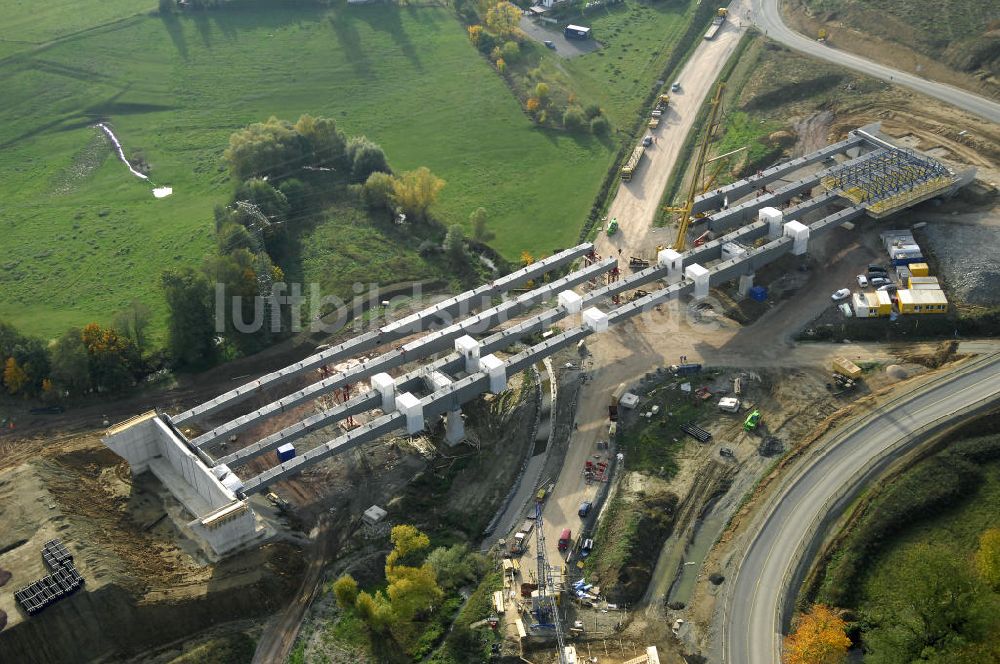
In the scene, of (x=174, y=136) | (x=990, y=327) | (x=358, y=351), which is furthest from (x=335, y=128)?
(x=990, y=327)

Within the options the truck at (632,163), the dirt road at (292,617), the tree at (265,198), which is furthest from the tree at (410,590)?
the truck at (632,163)

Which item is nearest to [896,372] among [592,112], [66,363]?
[592,112]

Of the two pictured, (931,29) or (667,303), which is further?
(931,29)

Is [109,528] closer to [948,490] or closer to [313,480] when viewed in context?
[313,480]

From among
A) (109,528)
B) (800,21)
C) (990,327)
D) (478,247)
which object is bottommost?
(109,528)

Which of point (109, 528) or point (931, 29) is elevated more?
point (931, 29)

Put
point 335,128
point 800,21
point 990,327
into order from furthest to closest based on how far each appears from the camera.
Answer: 1. point 800,21
2. point 335,128
3. point 990,327

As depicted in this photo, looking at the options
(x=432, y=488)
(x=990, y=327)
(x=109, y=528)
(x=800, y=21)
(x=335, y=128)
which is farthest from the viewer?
(x=800, y=21)

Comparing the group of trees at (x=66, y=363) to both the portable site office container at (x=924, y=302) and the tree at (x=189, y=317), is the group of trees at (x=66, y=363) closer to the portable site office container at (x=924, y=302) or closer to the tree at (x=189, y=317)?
the tree at (x=189, y=317)
